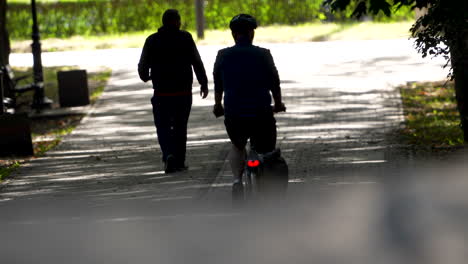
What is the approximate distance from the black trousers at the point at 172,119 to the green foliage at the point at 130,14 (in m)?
21.7

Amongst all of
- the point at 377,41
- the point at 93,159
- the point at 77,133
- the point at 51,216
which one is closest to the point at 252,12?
the point at 377,41

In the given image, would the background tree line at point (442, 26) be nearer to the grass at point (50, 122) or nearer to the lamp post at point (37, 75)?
the grass at point (50, 122)

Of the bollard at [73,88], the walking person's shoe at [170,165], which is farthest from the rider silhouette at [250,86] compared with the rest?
the bollard at [73,88]

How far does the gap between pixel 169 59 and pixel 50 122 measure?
767 cm

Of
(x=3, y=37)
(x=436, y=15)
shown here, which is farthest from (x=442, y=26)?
(x=3, y=37)

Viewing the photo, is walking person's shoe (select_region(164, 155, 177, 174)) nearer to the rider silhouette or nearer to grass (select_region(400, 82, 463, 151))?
grass (select_region(400, 82, 463, 151))

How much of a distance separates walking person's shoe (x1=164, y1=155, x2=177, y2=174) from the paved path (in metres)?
0.20

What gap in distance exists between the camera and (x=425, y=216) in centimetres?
952

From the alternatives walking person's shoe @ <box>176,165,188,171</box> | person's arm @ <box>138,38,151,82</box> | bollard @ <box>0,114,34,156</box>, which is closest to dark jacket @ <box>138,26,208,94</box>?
person's arm @ <box>138,38,151,82</box>

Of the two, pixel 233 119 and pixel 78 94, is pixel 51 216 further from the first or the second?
pixel 78 94

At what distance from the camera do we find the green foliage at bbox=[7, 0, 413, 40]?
34.8 m

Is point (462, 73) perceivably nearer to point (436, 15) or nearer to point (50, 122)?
point (436, 15)

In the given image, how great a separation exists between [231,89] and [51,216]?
2.12m

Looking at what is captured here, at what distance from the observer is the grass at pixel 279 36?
30.4m
